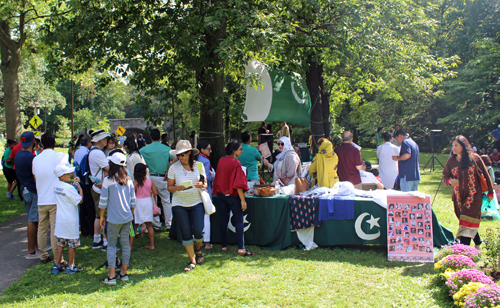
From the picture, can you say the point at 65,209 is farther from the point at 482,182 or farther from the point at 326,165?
the point at 482,182

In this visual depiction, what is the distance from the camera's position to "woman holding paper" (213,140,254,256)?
6.28m

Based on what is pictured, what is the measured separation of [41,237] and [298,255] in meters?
4.02

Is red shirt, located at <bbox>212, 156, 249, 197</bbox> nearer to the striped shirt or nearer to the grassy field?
the grassy field

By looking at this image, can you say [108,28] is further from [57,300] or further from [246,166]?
[57,300]

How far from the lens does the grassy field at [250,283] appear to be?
15.4 ft

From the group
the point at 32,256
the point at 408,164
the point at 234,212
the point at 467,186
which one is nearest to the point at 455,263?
the point at 467,186

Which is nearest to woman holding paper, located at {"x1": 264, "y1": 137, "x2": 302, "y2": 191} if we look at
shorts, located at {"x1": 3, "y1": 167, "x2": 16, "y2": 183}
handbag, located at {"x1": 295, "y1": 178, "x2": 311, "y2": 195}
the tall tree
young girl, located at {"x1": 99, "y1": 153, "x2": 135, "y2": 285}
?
handbag, located at {"x1": 295, "y1": 178, "x2": 311, "y2": 195}

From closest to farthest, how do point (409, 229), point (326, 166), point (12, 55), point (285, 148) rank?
point (409, 229) < point (326, 166) < point (285, 148) < point (12, 55)

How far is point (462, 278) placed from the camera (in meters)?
4.44

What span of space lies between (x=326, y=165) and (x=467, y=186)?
2507mm

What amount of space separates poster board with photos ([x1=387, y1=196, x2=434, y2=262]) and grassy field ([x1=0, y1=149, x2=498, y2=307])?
0.71 feet

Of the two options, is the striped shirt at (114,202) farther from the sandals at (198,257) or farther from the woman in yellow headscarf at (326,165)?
the woman in yellow headscarf at (326,165)

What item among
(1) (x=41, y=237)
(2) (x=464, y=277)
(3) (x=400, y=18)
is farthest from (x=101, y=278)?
(3) (x=400, y=18)

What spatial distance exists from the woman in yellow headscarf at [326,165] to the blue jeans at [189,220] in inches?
105
